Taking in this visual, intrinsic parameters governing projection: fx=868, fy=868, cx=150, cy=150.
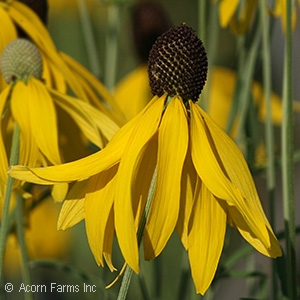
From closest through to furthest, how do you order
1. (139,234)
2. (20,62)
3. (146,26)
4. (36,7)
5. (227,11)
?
(139,234)
(20,62)
(227,11)
(36,7)
(146,26)

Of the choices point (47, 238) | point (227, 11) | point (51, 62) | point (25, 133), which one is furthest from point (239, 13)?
point (47, 238)

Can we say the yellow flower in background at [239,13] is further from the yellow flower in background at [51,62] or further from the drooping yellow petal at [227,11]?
the yellow flower in background at [51,62]

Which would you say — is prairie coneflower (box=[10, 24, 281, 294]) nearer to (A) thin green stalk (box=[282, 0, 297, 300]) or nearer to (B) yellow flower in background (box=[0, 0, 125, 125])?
(A) thin green stalk (box=[282, 0, 297, 300])

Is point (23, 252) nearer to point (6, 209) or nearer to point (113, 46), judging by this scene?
point (6, 209)

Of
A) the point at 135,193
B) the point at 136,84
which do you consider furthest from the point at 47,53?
the point at 136,84

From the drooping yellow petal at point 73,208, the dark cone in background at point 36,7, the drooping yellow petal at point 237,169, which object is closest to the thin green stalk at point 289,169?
the drooping yellow petal at point 237,169

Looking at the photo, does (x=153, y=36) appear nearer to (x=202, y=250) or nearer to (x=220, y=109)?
(x=220, y=109)

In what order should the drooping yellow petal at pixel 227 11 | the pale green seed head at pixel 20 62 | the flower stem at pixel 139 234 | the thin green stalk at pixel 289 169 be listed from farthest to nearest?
1. the drooping yellow petal at pixel 227 11
2. the pale green seed head at pixel 20 62
3. the thin green stalk at pixel 289 169
4. the flower stem at pixel 139 234
